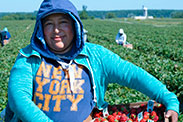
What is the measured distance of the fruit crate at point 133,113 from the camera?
6.61 feet

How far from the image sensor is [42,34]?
180cm

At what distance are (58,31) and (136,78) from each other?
2.47 feet

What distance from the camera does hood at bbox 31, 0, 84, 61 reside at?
1.70m

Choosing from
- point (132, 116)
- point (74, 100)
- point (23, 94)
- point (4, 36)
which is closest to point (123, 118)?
point (132, 116)

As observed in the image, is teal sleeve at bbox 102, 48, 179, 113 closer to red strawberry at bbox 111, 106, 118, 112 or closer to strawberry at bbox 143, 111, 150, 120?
strawberry at bbox 143, 111, 150, 120

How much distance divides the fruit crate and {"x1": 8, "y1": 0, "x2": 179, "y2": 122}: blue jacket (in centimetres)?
13

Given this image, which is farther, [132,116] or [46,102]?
[132,116]

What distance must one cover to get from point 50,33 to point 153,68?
5.04m

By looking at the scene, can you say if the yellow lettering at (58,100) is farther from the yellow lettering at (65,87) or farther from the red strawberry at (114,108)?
the red strawberry at (114,108)

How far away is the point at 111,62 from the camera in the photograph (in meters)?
1.92

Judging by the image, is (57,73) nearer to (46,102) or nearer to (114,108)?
(46,102)

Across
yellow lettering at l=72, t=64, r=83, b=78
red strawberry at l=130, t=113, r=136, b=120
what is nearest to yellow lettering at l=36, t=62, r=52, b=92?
yellow lettering at l=72, t=64, r=83, b=78

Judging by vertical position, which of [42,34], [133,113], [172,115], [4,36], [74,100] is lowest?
[4,36]

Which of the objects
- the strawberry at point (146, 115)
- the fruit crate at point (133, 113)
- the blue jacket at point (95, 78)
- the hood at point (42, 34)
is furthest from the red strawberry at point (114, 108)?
the hood at point (42, 34)
